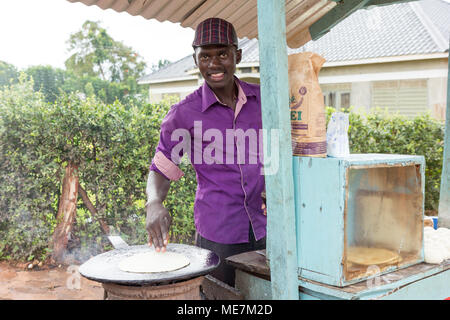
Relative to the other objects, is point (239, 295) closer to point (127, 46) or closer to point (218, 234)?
point (218, 234)

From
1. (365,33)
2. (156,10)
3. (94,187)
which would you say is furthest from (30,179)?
(365,33)

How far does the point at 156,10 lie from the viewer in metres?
2.47

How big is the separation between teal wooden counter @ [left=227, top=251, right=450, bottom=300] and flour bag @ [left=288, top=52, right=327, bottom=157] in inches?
19.4

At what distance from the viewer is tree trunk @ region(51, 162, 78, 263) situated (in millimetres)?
4434

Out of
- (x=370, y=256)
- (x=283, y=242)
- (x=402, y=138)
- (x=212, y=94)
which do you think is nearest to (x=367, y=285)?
(x=370, y=256)

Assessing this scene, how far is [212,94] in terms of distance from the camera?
7.11 ft

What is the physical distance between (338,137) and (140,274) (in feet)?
3.13

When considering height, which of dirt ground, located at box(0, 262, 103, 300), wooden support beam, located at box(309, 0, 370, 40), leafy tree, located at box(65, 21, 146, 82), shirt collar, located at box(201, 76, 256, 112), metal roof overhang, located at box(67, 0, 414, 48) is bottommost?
dirt ground, located at box(0, 262, 103, 300)

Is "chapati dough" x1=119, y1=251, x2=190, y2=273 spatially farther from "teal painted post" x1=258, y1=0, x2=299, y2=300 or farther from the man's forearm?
"teal painted post" x1=258, y1=0, x2=299, y2=300

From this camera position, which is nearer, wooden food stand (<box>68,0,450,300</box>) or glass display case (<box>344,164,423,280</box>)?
wooden food stand (<box>68,0,450,300</box>)

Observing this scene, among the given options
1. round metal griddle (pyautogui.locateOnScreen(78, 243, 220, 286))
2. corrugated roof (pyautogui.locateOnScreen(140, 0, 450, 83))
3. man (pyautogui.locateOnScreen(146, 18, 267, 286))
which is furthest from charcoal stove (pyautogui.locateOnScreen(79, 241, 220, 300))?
corrugated roof (pyautogui.locateOnScreen(140, 0, 450, 83))

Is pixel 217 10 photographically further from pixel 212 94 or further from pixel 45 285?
pixel 45 285
